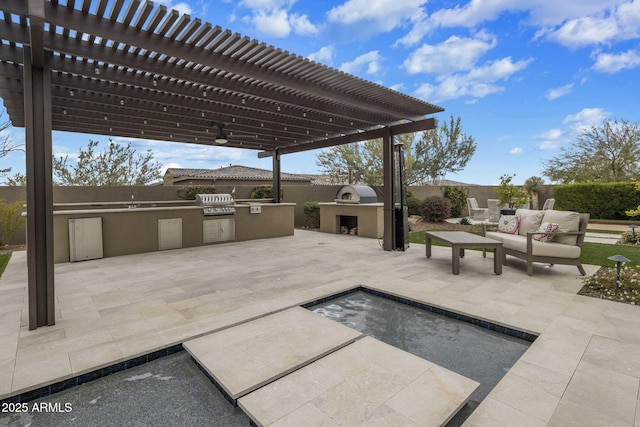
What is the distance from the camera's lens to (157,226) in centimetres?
731

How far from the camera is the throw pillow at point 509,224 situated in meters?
5.87

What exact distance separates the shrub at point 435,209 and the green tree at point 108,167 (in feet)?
48.6

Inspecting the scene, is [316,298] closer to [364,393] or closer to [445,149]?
[364,393]


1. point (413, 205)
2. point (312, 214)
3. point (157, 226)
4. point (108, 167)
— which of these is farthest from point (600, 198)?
point (108, 167)

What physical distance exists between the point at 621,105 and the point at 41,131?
22055 mm

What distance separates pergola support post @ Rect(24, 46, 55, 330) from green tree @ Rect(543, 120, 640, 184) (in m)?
20.3

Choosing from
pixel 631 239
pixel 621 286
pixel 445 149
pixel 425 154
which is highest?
pixel 445 149

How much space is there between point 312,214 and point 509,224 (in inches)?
285

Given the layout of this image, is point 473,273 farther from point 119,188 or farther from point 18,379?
point 119,188

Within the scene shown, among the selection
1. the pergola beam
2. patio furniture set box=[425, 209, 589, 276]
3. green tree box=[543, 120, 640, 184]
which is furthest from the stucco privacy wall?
patio furniture set box=[425, 209, 589, 276]

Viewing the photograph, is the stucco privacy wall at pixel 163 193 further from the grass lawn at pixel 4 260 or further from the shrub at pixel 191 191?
the grass lawn at pixel 4 260

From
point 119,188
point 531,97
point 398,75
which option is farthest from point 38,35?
point 531,97

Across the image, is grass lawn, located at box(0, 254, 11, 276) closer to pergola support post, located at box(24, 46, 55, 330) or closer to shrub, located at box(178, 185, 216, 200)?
pergola support post, located at box(24, 46, 55, 330)

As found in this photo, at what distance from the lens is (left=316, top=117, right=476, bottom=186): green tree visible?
17.1 metres
